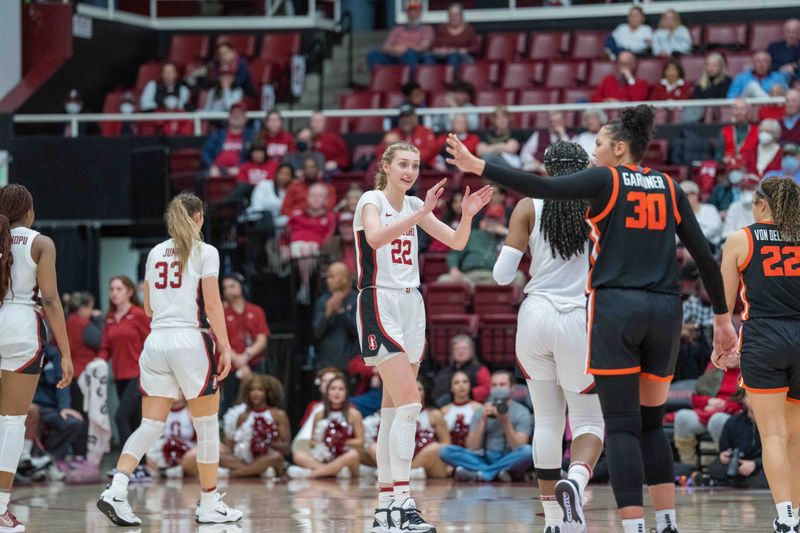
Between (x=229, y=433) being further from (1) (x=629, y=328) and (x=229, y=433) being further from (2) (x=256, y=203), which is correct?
(1) (x=629, y=328)

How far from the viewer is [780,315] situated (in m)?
6.93

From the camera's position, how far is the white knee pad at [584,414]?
6.80 meters

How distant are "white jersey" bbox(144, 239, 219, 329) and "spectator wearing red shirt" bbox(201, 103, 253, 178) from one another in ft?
27.5

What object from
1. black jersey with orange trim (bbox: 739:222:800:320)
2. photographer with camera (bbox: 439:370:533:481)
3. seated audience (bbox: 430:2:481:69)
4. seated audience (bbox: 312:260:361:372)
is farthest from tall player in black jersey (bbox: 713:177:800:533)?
seated audience (bbox: 430:2:481:69)

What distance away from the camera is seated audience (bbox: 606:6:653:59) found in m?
17.4

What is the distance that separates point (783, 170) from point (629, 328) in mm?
8353

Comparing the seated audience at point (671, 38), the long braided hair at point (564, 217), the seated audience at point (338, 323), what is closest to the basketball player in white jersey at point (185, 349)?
the long braided hair at point (564, 217)

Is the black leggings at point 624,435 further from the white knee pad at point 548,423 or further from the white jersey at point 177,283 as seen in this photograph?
the white jersey at point 177,283

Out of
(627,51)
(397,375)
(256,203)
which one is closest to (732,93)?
(627,51)

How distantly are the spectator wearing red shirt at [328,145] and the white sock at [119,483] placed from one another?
28.4 feet

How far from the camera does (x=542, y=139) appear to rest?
15562mm

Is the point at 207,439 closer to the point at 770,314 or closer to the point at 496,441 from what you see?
the point at 770,314

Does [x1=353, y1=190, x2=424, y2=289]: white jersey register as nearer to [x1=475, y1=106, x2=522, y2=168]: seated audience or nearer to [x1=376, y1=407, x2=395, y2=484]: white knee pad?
[x1=376, y1=407, x2=395, y2=484]: white knee pad

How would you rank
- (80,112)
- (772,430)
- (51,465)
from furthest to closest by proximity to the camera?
(80,112) → (51,465) → (772,430)
